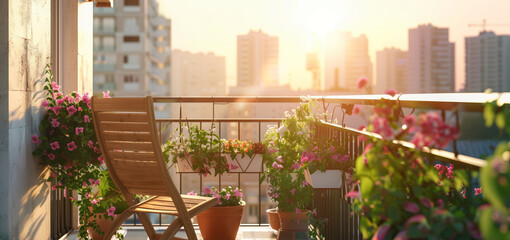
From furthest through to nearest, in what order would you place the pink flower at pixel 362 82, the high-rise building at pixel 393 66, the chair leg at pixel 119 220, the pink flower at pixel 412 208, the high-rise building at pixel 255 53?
the high-rise building at pixel 255 53
the high-rise building at pixel 393 66
the chair leg at pixel 119 220
the pink flower at pixel 362 82
the pink flower at pixel 412 208

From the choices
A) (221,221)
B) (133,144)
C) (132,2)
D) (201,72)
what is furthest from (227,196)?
(201,72)

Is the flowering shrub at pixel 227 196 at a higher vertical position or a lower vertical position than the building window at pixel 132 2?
lower

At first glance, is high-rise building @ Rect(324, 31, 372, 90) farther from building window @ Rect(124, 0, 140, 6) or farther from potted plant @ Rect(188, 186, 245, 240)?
potted plant @ Rect(188, 186, 245, 240)

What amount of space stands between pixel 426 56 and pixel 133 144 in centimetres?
12476

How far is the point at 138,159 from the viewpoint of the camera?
9.91 ft

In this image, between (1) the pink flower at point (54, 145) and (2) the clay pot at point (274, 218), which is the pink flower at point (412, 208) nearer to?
(1) the pink flower at point (54, 145)

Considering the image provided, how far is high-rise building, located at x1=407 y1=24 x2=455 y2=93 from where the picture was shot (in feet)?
401

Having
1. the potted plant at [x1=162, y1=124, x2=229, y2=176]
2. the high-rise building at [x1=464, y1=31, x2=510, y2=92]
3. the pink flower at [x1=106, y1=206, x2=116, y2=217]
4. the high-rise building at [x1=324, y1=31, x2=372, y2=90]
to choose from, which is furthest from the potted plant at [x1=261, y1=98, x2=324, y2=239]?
the high-rise building at [x1=464, y1=31, x2=510, y2=92]

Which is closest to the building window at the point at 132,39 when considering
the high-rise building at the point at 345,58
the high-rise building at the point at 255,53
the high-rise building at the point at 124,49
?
the high-rise building at the point at 124,49

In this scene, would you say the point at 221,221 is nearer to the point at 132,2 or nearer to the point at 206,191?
the point at 206,191

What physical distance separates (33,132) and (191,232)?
1.12 m

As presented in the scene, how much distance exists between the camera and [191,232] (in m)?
2.98

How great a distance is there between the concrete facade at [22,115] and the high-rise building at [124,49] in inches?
2538

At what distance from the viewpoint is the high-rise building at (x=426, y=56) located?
401 ft
